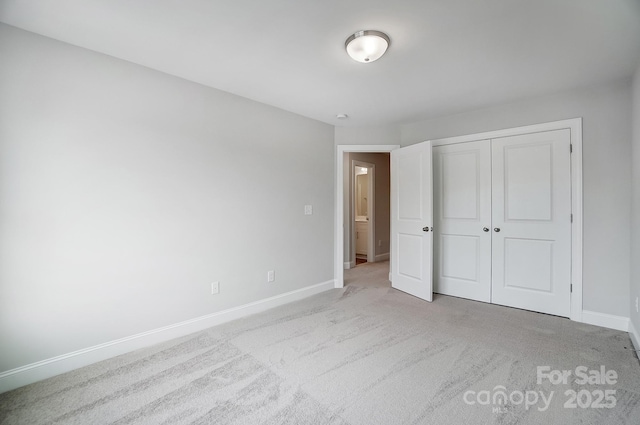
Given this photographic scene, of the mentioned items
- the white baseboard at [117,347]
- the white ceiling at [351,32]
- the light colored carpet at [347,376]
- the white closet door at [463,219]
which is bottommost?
the light colored carpet at [347,376]

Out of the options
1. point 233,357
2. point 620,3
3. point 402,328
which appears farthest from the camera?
point 402,328

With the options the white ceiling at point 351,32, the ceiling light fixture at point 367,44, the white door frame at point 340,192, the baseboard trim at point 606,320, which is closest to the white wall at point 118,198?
the white ceiling at point 351,32

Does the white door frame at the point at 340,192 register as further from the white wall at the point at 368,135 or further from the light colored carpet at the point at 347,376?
the light colored carpet at the point at 347,376

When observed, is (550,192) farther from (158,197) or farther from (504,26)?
(158,197)

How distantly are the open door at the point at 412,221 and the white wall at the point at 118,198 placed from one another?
67.7 inches

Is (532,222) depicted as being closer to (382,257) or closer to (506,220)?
(506,220)

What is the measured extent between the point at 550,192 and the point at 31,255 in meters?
4.59

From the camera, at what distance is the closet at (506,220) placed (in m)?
2.98

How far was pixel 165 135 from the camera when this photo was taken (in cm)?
252

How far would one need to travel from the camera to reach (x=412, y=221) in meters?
3.76

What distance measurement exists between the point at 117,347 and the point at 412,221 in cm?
336

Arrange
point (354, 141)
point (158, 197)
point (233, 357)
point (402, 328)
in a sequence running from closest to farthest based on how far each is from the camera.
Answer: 1. point (233, 357)
2. point (158, 197)
3. point (402, 328)
4. point (354, 141)

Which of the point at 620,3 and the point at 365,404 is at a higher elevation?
the point at 620,3

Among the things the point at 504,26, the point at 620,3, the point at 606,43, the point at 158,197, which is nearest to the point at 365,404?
the point at 158,197
